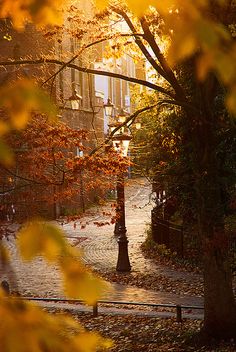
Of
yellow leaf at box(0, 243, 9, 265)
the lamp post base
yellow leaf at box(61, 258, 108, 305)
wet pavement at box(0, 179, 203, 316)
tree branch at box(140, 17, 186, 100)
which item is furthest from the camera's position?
the lamp post base

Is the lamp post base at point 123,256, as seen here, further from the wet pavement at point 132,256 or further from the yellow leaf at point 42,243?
the yellow leaf at point 42,243

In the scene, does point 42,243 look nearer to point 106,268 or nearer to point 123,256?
point 123,256

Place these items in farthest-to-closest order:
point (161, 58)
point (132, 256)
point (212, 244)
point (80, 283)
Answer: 1. point (132, 256)
2. point (161, 58)
3. point (212, 244)
4. point (80, 283)

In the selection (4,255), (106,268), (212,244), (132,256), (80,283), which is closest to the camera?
(80,283)

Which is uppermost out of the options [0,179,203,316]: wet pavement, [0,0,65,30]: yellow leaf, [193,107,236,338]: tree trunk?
[0,0,65,30]: yellow leaf

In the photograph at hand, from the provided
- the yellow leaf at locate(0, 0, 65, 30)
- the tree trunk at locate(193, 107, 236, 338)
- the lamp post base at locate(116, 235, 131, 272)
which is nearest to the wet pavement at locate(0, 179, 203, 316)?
the lamp post base at locate(116, 235, 131, 272)

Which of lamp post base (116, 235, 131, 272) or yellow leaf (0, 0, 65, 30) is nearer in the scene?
yellow leaf (0, 0, 65, 30)

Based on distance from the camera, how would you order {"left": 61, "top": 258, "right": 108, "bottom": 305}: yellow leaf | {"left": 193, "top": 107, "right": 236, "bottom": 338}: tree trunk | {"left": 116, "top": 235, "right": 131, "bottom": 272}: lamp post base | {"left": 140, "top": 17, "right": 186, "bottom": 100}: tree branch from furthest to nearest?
{"left": 116, "top": 235, "right": 131, "bottom": 272}: lamp post base, {"left": 193, "top": 107, "right": 236, "bottom": 338}: tree trunk, {"left": 140, "top": 17, "right": 186, "bottom": 100}: tree branch, {"left": 61, "top": 258, "right": 108, "bottom": 305}: yellow leaf

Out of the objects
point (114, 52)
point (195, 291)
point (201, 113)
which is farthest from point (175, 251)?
point (201, 113)

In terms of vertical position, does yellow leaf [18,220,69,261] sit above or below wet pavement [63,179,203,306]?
above

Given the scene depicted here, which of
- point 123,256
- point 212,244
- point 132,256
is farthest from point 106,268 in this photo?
point 212,244

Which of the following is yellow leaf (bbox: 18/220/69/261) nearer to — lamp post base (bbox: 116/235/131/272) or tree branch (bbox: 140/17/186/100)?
tree branch (bbox: 140/17/186/100)

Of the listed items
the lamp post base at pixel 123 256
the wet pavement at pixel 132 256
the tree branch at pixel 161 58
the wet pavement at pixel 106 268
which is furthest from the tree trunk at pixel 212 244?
the lamp post base at pixel 123 256

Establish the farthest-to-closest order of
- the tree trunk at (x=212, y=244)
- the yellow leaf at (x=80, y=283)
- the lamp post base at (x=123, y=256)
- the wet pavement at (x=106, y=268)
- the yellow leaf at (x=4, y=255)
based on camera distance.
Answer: the lamp post base at (x=123, y=256) → the wet pavement at (x=106, y=268) → the tree trunk at (x=212, y=244) → the yellow leaf at (x=4, y=255) → the yellow leaf at (x=80, y=283)
